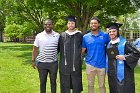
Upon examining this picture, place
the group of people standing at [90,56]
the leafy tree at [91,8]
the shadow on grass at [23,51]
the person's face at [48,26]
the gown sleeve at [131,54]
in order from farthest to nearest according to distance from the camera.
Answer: the leafy tree at [91,8] < the shadow on grass at [23,51] < the person's face at [48,26] < the group of people standing at [90,56] < the gown sleeve at [131,54]

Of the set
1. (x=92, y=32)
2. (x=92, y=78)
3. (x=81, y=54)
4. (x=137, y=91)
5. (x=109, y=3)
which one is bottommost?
(x=137, y=91)

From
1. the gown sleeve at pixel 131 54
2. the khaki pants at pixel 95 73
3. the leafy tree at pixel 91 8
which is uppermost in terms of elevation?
the leafy tree at pixel 91 8

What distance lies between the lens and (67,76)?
795 centimetres

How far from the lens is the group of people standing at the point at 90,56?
731 cm

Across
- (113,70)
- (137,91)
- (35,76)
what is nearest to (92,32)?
(113,70)

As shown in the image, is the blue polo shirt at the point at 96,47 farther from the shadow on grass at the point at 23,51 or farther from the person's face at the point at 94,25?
the shadow on grass at the point at 23,51

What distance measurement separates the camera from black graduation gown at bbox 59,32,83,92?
25.6ft

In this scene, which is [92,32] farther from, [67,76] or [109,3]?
[109,3]

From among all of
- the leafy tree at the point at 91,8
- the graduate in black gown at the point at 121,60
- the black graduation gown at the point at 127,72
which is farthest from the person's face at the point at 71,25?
the leafy tree at the point at 91,8

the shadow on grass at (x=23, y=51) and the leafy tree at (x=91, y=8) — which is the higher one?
the leafy tree at (x=91, y=8)

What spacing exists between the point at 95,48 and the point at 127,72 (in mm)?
890

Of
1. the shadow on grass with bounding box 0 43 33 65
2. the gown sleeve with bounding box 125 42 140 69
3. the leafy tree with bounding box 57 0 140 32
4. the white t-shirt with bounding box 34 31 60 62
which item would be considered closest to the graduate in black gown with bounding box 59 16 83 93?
the white t-shirt with bounding box 34 31 60 62

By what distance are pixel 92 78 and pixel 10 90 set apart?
3501mm

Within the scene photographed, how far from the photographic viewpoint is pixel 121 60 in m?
7.26
